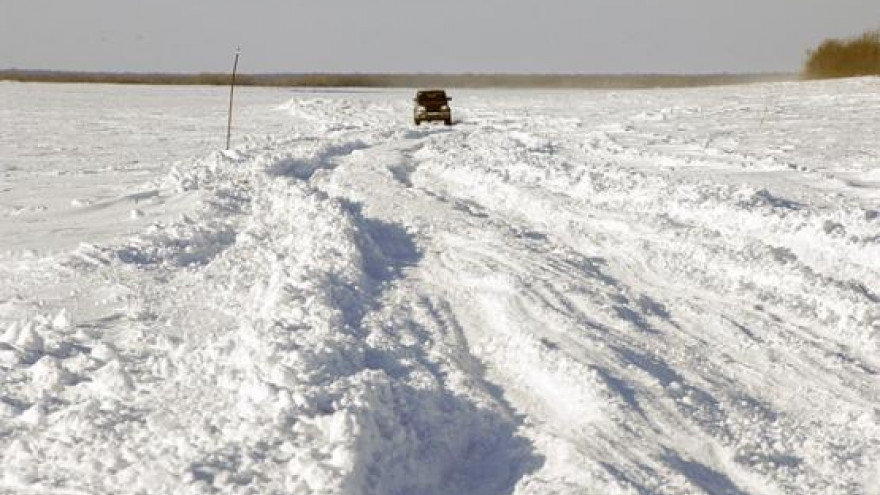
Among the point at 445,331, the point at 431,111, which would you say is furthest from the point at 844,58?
the point at 445,331

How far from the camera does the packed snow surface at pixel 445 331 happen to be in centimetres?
504

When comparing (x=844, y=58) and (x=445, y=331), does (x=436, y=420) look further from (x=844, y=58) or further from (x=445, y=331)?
(x=844, y=58)

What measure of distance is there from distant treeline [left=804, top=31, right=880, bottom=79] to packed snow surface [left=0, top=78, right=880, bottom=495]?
166 ft

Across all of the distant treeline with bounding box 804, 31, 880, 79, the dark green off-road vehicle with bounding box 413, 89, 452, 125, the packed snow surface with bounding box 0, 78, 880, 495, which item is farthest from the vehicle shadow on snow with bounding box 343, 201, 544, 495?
the distant treeline with bounding box 804, 31, 880, 79

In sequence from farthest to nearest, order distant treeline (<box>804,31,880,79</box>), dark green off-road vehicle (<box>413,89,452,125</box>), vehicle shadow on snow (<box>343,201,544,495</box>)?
distant treeline (<box>804,31,880,79</box>), dark green off-road vehicle (<box>413,89,452,125</box>), vehicle shadow on snow (<box>343,201,544,495</box>)

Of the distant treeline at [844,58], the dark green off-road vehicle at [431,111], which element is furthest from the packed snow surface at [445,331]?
the distant treeline at [844,58]

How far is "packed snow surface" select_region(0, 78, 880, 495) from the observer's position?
5.04 meters

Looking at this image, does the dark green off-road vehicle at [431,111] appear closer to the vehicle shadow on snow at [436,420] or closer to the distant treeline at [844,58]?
the vehicle shadow on snow at [436,420]

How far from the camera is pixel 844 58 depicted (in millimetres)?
62125

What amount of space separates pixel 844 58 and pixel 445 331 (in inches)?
2489

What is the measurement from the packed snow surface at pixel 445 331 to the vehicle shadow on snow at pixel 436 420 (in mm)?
21

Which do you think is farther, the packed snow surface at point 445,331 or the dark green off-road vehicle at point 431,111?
the dark green off-road vehicle at point 431,111

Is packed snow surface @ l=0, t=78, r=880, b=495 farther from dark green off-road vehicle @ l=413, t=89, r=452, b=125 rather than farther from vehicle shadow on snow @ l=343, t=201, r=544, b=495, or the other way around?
dark green off-road vehicle @ l=413, t=89, r=452, b=125

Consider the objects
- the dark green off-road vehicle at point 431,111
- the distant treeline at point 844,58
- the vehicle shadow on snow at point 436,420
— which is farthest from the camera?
the distant treeline at point 844,58
